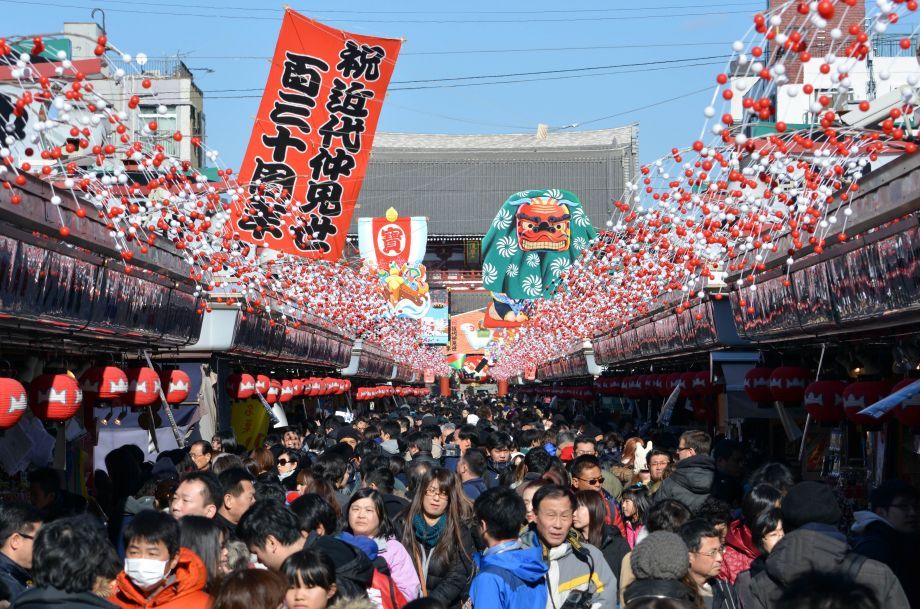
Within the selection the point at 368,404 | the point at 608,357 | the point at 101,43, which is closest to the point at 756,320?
the point at 101,43

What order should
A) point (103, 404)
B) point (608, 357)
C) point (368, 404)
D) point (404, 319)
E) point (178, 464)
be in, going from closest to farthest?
1. point (178, 464)
2. point (103, 404)
3. point (608, 357)
4. point (404, 319)
5. point (368, 404)

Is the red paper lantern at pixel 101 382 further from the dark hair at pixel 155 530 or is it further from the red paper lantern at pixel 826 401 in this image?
the red paper lantern at pixel 826 401

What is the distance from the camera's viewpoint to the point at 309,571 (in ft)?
15.5

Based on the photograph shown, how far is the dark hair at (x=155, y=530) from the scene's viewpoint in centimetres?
492

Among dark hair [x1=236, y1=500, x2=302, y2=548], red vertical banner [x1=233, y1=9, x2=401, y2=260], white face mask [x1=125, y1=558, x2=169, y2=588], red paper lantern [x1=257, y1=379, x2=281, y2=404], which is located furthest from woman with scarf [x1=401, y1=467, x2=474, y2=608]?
red paper lantern [x1=257, y1=379, x2=281, y2=404]

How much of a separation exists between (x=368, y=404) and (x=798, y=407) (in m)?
29.1

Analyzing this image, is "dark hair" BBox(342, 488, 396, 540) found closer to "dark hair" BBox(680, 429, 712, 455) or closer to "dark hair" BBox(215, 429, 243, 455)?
"dark hair" BBox(680, 429, 712, 455)

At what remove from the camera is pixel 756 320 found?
38.2 ft

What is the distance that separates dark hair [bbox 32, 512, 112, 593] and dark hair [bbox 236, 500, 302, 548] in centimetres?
90

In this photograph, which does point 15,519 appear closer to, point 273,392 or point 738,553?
point 738,553

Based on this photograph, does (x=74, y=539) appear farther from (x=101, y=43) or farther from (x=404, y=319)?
(x=404, y=319)

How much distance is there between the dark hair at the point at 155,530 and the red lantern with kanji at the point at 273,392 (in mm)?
13235

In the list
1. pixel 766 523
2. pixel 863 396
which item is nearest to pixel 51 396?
pixel 766 523

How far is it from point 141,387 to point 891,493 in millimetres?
7455
